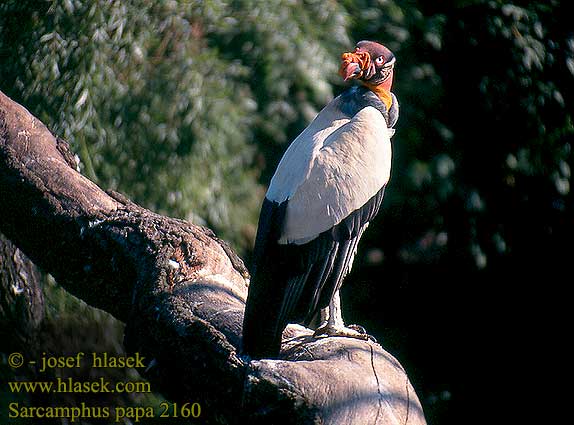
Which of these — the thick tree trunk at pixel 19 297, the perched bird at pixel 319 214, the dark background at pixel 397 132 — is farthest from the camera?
the dark background at pixel 397 132

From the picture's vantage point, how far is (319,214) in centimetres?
258

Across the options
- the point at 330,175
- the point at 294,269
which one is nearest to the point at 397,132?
the point at 330,175

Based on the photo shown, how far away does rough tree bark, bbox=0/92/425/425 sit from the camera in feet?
6.97

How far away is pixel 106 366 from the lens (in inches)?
143

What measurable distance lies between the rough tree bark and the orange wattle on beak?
657mm

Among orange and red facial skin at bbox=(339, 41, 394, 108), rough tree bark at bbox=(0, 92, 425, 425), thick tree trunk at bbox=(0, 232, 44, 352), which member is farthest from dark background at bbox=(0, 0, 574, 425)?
orange and red facial skin at bbox=(339, 41, 394, 108)

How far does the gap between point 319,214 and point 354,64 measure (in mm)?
499

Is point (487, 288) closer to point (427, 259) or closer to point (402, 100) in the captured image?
point (427, 259)

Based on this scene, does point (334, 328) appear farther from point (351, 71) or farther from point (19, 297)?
point (19, 297)

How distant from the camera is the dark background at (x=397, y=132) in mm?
3543

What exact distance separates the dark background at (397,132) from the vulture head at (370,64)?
Result: 2.82 feet

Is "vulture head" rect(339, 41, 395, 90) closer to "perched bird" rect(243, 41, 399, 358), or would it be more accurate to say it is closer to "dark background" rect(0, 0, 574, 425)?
"perched bird" rect(243, 41, 399, 358)

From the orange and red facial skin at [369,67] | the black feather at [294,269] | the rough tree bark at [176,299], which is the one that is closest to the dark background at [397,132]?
the rough tree bark at [176,299]

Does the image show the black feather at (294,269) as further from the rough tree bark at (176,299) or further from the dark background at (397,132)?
the dark background at (397,132)
